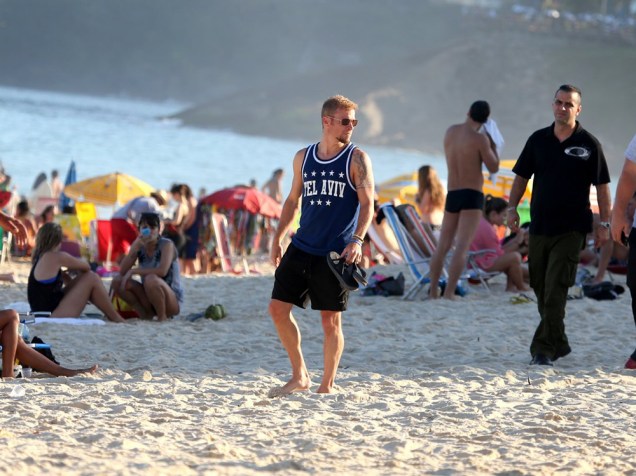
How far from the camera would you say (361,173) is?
15.4 ft

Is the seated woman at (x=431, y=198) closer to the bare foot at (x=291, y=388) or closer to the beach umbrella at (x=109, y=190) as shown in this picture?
the bare foot at (x=291, y=388)

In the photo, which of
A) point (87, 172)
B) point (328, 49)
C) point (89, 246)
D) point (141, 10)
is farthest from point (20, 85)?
point (89, 246)

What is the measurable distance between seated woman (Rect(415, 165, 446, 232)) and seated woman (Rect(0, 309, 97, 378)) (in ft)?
17.1

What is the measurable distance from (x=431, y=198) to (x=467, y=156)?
2569 millimetres

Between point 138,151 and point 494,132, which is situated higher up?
point 138,151

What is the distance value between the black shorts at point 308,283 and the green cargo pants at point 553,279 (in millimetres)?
1420

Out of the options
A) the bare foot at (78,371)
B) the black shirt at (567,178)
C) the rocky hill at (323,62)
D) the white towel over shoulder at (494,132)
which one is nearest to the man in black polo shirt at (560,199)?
the black shirt at (567,178)

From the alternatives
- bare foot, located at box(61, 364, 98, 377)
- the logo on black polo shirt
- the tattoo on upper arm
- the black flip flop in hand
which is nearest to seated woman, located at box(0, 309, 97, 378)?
bare foot, located at box(61, 364, 98, 377)

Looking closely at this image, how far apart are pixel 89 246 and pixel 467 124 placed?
18.1ft

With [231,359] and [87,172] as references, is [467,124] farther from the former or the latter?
[87,172]

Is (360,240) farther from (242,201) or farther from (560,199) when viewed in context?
(242,201)

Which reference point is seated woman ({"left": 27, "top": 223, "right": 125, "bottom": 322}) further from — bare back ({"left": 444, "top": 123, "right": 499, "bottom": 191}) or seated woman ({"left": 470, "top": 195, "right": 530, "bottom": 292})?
seated woman ({"left": 470, "top": 195, "right": 530, "bottom": 292})

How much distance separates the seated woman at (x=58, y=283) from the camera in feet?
22.7

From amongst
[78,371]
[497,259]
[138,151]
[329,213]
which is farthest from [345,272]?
[138,151]
